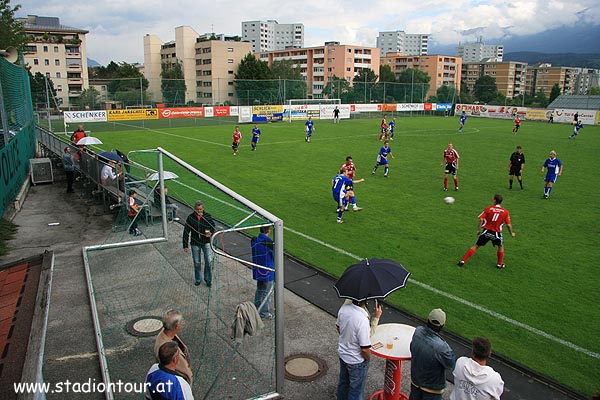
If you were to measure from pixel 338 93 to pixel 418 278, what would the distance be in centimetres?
5398

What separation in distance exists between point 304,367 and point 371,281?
2.24 meters

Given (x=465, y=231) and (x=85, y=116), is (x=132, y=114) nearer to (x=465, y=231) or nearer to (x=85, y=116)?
(x=85, y=116)

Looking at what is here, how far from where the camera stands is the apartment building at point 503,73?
164250mm

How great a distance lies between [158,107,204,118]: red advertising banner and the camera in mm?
48875

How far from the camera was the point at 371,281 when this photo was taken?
214 inches

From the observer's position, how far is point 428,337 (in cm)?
503

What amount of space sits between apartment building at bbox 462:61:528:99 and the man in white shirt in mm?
167020

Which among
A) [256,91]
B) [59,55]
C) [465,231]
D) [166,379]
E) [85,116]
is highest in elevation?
[59,55]

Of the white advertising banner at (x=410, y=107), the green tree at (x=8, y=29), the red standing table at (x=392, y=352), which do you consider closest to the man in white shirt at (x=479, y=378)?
the red standing table at (x=392, y=352)

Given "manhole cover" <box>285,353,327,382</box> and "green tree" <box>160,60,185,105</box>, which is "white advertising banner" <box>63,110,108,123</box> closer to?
"green tree" <box>160,60,185,105</box>

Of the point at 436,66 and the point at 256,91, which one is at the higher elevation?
the point at 436,66

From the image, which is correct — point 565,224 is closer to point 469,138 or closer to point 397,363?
point 397,363

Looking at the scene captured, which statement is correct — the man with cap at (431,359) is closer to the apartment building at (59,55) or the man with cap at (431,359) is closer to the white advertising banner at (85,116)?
the white advertising banner at (85,116)

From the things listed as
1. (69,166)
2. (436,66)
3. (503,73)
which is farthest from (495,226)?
(503,73)
